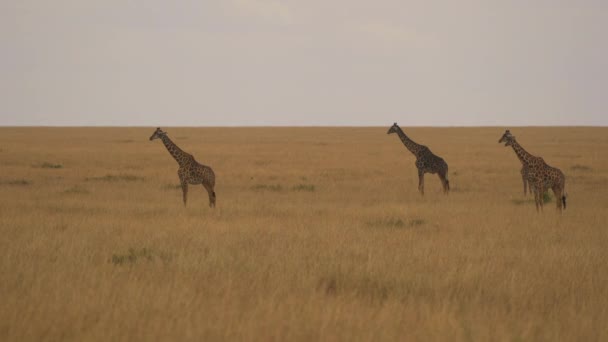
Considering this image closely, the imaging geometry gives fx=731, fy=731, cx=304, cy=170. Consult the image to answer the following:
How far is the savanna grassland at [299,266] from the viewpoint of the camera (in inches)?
231

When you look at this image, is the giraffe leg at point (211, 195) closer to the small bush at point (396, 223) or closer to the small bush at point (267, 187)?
the small bush at point (396, 223)

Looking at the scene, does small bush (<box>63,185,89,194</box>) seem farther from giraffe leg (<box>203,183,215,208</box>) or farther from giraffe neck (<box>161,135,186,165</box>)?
giraffe leg (<box>203,183,215,208</box>)

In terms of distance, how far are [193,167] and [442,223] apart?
224 inches

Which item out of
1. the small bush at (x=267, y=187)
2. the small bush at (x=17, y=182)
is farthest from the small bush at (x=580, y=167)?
the small bush at (x=17, y=182)

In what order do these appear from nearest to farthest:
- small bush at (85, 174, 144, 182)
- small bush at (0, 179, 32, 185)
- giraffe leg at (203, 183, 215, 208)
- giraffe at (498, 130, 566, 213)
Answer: giraffe at (498, 130, 566, 213), giraffe leg at (203, 183, 215, 208), small bush at (0, 179, 32, 185), small bush at (85, 174, 144, 182)

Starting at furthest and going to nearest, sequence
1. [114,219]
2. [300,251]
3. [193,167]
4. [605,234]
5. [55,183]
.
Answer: [55,183]
[193,167]
[114,219]
[605,234]
[300,251]

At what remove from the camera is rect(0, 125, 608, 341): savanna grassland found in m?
5.86

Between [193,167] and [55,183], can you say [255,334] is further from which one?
[55,183]

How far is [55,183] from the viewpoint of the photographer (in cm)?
2139

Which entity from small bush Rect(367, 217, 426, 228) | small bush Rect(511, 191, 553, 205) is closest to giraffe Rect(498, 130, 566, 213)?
small bush Rect(511, 191, 553, 205)

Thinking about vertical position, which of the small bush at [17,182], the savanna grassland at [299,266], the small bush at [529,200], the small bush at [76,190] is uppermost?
the savanna grassland at [299,266]

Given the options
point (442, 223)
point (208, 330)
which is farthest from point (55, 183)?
point (208, 330)

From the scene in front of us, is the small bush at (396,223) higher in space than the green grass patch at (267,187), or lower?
higher

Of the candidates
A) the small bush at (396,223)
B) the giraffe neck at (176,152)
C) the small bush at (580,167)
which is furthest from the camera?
the small bush at (580,167)
